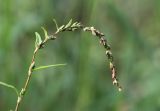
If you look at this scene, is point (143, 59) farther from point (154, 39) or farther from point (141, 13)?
point (141, 13)

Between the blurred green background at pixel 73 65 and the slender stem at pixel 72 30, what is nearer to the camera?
the slender stem at pixel 72 30

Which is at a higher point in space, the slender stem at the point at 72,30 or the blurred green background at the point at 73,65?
the blurred green background at the point at 73,65

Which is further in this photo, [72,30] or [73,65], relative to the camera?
[73,65]

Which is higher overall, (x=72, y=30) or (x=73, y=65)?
(x=73, y=65)

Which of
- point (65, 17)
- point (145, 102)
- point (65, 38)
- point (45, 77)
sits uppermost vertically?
point (65, 17)

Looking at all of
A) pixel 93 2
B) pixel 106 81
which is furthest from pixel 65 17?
pixel 93 2

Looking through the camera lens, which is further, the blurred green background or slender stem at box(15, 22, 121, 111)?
the blurred green background

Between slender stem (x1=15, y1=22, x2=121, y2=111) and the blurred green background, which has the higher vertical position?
the blurred green background

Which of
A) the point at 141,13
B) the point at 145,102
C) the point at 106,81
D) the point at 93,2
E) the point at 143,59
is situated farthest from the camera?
the point at 141,13
